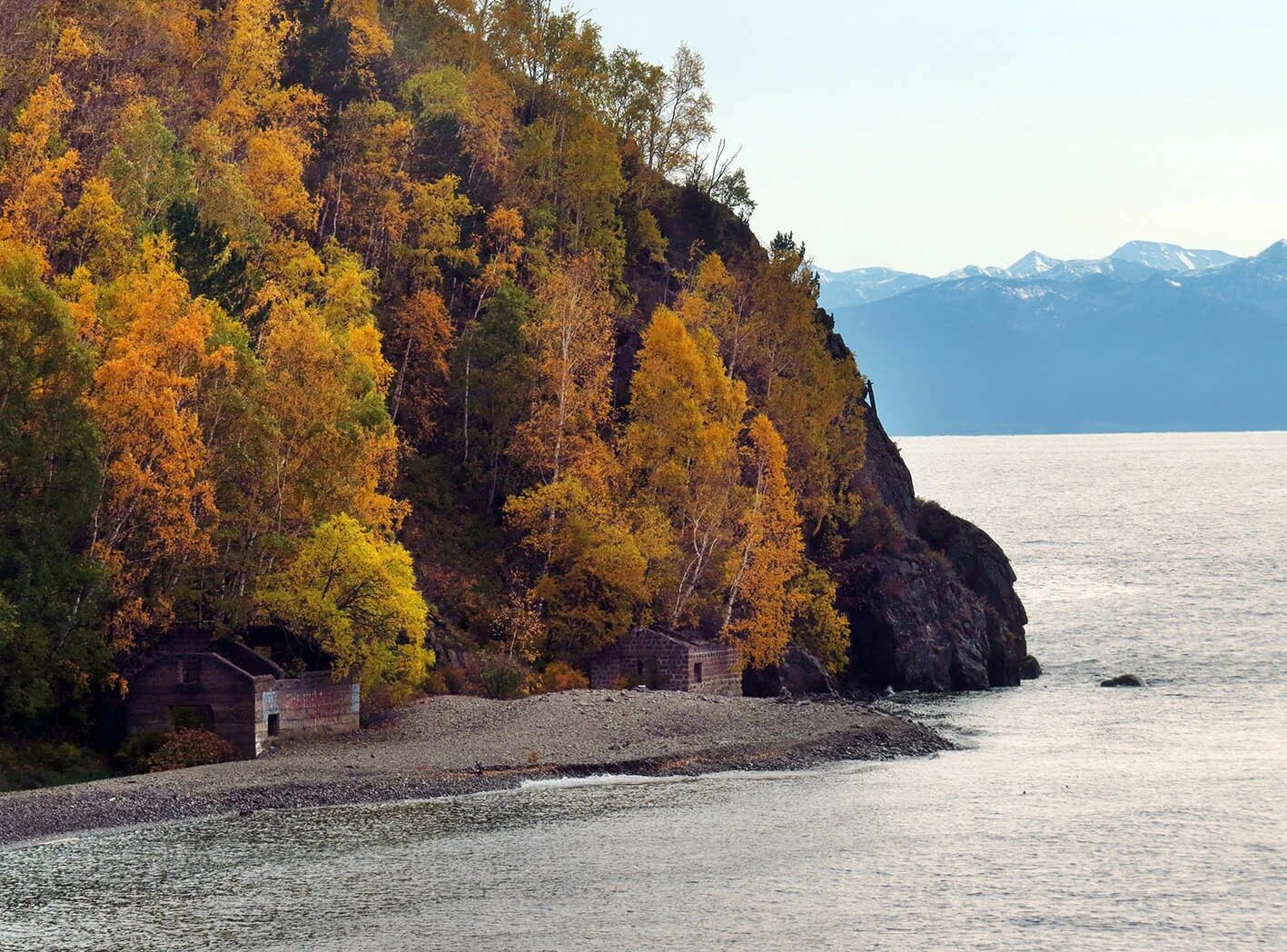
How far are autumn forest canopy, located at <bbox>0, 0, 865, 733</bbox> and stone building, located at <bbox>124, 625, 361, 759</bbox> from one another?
1.20 metres

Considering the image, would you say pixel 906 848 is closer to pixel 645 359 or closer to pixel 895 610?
pixel 645 359

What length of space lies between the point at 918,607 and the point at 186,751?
58.8 meters

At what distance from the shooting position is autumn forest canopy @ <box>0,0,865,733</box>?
62438 millimetres

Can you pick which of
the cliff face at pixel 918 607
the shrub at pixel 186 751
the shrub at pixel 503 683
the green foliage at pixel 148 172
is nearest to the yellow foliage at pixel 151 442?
the shrub at pixel 186 751

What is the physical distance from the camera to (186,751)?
6200 centimetres

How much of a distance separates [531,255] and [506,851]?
61.4m

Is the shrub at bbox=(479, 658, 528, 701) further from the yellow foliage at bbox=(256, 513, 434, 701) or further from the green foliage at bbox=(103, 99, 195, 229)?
the green foliage at bbox=(103, 99, 195, 229)

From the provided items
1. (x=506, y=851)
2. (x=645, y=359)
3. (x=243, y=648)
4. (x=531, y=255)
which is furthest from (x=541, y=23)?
(x=506, y=851)

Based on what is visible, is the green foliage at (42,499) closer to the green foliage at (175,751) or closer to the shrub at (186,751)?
the green foliage at (175,751)

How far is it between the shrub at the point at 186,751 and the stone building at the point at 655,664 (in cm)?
2663

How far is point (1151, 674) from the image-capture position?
108812 millimetres

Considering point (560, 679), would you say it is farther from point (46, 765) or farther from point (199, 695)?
point (46, 765)

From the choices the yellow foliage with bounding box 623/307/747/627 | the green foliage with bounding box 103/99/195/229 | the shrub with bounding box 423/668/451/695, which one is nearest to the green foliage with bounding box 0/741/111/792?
the shrub with bounding box 423/668/451/695

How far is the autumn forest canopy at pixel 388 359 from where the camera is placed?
205 feet
